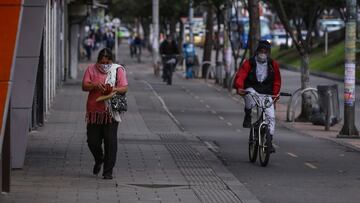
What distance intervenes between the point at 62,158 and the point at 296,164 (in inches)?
134

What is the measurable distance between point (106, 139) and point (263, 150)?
9.17 ft

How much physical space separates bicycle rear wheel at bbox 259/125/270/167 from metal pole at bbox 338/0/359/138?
4935 millimetres

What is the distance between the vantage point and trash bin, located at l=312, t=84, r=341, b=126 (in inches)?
758

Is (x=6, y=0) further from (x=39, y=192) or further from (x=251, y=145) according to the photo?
(x=251, y=145)

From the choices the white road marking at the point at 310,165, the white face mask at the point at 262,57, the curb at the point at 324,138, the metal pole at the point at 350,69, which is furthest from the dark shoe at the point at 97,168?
the metal pole at the point at 350,69

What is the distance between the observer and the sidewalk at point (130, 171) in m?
10.0

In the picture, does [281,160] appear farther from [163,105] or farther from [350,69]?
[163,105]

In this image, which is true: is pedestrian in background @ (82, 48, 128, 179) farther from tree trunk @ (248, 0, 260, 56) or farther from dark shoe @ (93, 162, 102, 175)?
tree trunk @ (248, 0, 260, 56)

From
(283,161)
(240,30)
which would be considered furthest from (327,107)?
(240,30)

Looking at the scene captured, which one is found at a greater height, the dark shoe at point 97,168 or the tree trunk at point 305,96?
the tree trunk at point 305,96

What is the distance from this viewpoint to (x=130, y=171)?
39.5 feet

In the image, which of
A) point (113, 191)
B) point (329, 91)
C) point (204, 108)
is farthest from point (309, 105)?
point (113, 191)

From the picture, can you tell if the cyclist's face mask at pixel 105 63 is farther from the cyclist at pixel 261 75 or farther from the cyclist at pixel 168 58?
the cyclist at pixel 168 58

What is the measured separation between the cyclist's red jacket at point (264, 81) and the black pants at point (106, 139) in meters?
2.67
